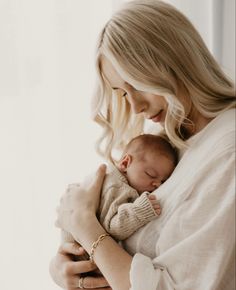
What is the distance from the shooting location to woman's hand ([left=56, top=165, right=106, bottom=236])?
1453 mm

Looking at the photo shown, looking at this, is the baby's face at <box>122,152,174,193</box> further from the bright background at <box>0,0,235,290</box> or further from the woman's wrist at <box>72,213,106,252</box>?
the bright background at <box>0,0,235,290</box>

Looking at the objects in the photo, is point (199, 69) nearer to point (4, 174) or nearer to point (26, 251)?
point (4, 174)

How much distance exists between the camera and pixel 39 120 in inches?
70.7

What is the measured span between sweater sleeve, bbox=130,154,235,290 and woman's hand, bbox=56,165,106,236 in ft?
0.73

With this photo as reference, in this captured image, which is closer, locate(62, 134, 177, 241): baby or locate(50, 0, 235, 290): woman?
locate(50, 0, 235, 290): woman

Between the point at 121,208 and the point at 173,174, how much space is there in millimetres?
187

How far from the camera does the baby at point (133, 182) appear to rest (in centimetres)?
138

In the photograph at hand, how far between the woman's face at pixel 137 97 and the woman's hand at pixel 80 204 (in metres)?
0.24

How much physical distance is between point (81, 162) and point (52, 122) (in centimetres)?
→ 21

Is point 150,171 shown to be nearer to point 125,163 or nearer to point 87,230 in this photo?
point 125,163

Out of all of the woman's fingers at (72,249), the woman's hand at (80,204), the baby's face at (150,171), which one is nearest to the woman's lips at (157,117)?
the baby's face at (150,171)

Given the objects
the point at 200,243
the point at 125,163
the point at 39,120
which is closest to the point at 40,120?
the point at 39,120

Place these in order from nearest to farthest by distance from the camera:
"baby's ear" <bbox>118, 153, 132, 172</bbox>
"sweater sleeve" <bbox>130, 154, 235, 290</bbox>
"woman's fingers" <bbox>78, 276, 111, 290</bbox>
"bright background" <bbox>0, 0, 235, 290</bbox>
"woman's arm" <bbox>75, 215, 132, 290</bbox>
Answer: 1. "sweater sleeve" <bbox>130, 154, 235, 290</bbox>
2. "woman's arm" <bbox>75, 215, 132, 290</bbox>
3. "woman's fingers" <bbox>78, 276, 111, 290</bbox>
4. "baby's ear" <bbox>118, 153, 132, 172</bbox>
5. "bright background" <bbox>0, 0, 235, 290</bbox>

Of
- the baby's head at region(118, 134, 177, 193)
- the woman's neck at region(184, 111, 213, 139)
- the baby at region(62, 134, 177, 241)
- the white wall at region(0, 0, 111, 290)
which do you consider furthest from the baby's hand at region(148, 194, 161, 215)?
the white wall at region(0, 0, 111, 290)
